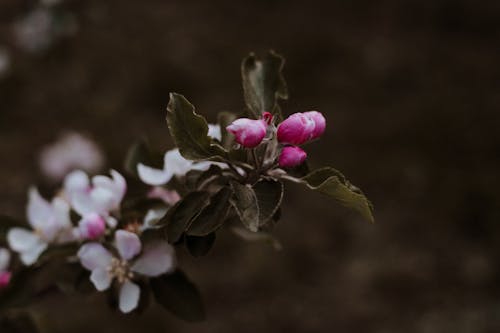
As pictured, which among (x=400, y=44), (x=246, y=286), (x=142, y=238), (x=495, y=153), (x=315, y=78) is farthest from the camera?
(x=400, y=44)

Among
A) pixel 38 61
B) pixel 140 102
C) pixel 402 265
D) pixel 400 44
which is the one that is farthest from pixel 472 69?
pixel 38 61

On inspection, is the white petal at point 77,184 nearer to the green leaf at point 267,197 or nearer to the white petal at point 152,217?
the white petal at point 152,217

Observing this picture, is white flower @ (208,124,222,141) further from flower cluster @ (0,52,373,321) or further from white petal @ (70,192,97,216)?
white petal @ (70,192,97,216)

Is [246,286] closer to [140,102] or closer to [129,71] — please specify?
[140,102]

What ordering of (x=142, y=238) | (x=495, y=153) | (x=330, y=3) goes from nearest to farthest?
(x=142, y=238) → (x=495, y=153) → (x=330, y=3)

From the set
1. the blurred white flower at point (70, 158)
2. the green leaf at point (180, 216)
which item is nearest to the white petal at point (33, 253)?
the green leaf at point (180, 216)
